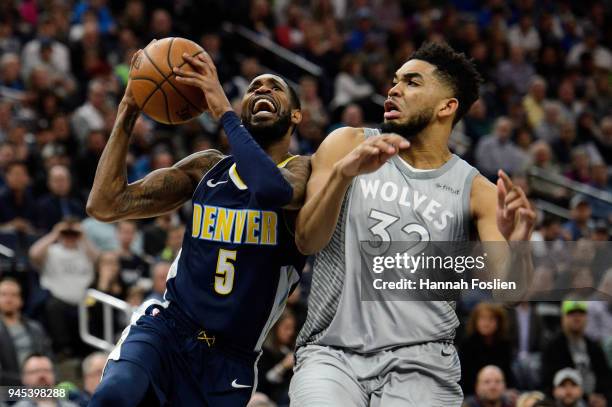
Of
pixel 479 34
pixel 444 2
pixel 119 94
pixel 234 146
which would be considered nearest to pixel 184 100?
pixel 234 146

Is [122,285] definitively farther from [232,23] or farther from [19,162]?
[232,23]

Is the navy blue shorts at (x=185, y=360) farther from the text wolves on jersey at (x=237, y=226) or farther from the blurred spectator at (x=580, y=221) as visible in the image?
the blurred spectator at (x=580, y=221)

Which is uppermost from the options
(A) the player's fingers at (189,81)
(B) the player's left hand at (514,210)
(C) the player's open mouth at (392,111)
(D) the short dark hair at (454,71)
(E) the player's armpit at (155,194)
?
(D) the short dark hair at (454,71)

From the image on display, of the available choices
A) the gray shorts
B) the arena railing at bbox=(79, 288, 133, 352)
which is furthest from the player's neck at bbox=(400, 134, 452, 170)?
the arena railing at bbox=(79, 288, 133, 352)

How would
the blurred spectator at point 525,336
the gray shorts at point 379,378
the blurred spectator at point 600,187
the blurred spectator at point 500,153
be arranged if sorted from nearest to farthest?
the gray shorts at point 379,378
the blurred spectator at point 525,336
the blurred spectator at point 600,187
the blurred spectator at point 500,153

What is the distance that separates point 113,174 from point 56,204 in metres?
6.06

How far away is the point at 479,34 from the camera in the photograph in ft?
61.9

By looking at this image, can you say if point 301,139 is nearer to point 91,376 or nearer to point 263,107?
point 91,376

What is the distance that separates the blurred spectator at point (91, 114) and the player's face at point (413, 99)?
798 cm

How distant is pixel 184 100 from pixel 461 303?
21.6ft

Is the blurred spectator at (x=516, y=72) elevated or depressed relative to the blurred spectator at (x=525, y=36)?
depressed

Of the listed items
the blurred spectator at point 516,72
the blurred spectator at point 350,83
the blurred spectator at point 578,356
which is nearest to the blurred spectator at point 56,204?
the blurred spectator at point 578,356

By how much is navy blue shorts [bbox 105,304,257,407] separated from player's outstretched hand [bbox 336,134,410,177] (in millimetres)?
1286

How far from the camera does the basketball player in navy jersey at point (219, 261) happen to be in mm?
5266
